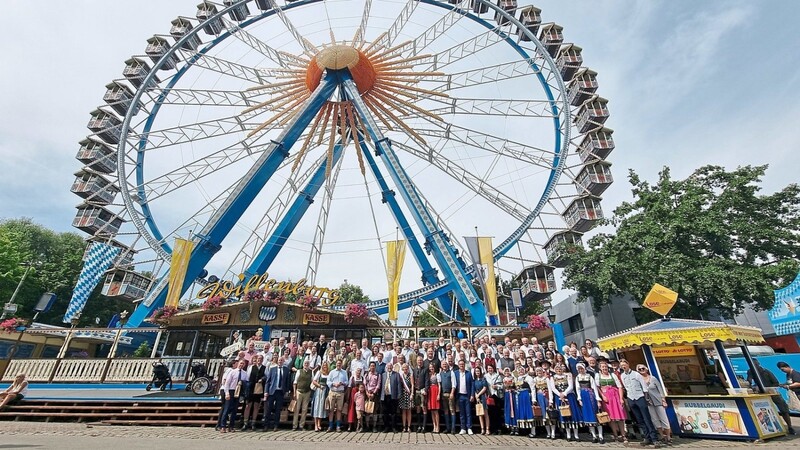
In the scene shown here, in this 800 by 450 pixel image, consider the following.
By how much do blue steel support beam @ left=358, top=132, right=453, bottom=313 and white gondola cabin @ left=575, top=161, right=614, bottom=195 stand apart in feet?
34.7

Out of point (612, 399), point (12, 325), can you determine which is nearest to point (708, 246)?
point (612, 399)

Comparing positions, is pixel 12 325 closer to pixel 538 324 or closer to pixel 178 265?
pixel 178 265

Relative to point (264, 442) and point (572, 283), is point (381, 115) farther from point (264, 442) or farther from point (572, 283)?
point (264, 442)

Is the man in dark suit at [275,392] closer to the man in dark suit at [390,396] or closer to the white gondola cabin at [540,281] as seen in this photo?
the man in dark suit at [390,396]

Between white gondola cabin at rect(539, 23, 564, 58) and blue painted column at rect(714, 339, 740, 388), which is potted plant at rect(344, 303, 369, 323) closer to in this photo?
blue painted column at rect(714, 339, 740, 388)

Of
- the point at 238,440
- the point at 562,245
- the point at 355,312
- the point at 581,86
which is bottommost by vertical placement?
the point at 238,440

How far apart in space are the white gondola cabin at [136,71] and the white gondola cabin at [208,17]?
4.70 metres

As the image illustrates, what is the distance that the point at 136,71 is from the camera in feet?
85.0

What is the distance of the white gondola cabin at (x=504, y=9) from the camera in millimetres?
24562

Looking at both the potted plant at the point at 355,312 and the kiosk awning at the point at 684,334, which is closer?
the kiosk awning at the point at 684,334

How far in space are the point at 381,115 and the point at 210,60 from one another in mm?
11165

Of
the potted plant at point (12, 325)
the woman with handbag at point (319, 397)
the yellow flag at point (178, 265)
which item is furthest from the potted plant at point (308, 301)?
the potted plant at point (12, 325)

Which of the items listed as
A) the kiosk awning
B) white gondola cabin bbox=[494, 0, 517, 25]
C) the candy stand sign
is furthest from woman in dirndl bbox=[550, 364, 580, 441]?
white gondola cabin bbox=[494, 0, 517, 25]

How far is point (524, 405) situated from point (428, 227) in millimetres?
10739
